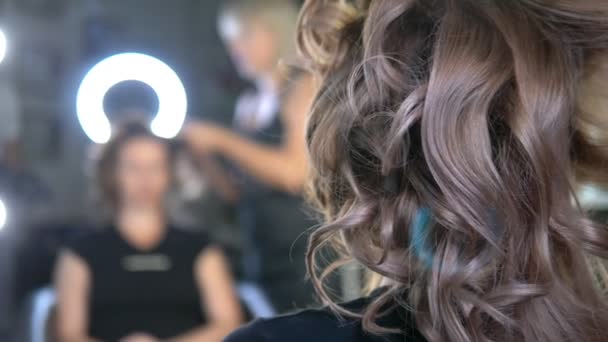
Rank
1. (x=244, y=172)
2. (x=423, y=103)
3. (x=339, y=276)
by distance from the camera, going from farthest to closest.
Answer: (x=244, y=172) → (x=339, y=276) → (x=423, y=103)

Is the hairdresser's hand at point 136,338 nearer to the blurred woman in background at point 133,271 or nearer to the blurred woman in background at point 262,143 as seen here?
the blurred woman in background at point 133,271

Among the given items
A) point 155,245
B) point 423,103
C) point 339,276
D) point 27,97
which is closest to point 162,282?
point 155,245

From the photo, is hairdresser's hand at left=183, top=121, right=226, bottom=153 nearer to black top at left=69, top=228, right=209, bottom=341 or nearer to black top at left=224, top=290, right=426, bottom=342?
black top at left=69, top=228, right=209, bottom=341

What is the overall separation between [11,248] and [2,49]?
465mm

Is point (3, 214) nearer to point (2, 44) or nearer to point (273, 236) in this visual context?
point (2, 44)

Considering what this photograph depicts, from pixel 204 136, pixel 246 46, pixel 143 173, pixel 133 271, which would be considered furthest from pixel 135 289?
pixel 246 46

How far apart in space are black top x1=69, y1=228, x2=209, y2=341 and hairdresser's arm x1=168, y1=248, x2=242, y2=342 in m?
0.02

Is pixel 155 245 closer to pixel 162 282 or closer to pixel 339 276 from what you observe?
pixel 162 282

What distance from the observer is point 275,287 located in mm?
1944

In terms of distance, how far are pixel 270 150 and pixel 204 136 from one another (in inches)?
6.5

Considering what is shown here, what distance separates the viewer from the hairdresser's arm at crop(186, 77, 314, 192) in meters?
1.83

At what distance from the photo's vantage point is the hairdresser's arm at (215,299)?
72.5 inches

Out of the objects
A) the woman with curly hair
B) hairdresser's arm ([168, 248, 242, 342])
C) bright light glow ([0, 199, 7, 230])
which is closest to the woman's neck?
hairdresser's arm ([168, 248, 242, 342])

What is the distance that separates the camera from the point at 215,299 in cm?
189
